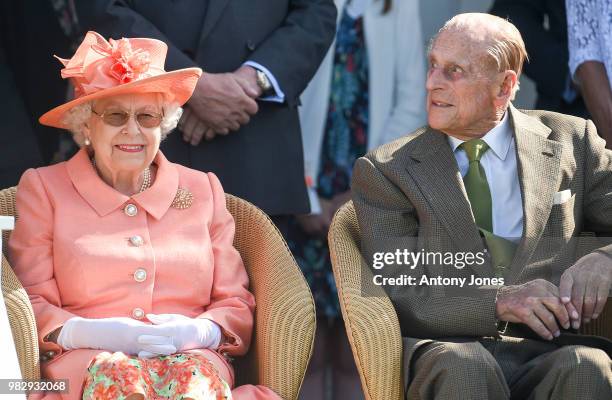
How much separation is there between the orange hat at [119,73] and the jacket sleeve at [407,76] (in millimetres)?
2040

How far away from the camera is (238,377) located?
498 centimetres

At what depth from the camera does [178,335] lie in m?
4.57

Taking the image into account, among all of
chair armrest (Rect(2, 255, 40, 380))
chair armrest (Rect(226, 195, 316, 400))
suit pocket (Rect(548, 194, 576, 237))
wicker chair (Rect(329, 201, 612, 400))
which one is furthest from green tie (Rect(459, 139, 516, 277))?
chair armrest (Rect(2, 255, 40, 380))

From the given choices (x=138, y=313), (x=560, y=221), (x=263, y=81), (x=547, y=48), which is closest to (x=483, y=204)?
(x=560, y=221)

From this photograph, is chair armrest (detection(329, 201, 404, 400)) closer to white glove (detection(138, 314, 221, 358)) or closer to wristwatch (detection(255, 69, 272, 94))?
white glove (detection(138, 314, 221, 358))

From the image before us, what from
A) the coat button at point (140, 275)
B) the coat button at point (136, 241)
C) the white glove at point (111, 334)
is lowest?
the white glove at point (111, 334)

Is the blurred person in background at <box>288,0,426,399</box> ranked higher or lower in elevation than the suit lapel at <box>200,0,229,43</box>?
lower

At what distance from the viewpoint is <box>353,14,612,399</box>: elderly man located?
15.4 feet

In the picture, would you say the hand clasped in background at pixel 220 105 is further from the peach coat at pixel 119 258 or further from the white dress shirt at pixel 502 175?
the white dress shirt at pixel 502 175

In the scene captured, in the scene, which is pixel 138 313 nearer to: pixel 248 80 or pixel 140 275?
pixel 140 275

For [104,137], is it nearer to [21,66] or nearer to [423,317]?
[423,317]

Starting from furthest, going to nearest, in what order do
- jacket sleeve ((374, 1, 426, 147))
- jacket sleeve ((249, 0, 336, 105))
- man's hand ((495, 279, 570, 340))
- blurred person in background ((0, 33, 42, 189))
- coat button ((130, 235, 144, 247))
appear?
1. jacket sleeve ((374, 1, 426, 147))
2. blurred person in background ((0, 33, 42, 189))
3. jacket sleeve ((249, 0, 336, 105))
4. coat button ((130, 235, 144, 247))
5. man's hand ((495, 279, 570, 340))

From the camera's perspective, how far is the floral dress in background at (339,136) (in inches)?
262

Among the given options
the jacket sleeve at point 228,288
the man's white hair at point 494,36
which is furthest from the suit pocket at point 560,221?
the jacket sleeve at point 228,288
